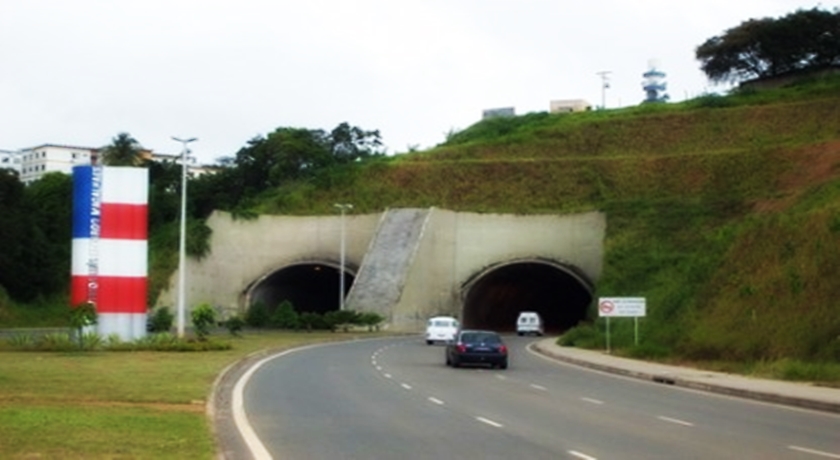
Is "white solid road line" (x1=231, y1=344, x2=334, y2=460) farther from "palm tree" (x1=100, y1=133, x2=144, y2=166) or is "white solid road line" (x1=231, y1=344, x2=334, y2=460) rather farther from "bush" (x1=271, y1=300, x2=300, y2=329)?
"palm tree" (x1=100, y1=133, x2=144, y2=166)

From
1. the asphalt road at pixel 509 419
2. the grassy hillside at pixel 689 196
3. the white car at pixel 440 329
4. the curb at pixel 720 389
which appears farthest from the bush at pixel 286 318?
the asphalt road at pixel 509 419

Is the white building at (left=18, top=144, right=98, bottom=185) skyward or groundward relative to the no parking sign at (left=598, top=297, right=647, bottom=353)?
skyward

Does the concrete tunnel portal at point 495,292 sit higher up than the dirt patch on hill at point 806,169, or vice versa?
the dirt patch on hill at point 806,169

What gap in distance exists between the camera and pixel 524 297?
9094 centimetres

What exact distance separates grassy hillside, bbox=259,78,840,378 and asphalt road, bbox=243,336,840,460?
20.2 ft

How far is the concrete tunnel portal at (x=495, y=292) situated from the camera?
78188 millimetres

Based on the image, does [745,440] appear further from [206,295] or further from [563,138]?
[563,138]

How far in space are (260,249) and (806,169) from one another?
1381 inches

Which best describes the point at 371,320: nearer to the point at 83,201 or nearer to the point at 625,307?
the point at 625,307

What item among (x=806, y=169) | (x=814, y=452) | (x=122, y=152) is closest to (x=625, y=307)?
(x=814, y=452)

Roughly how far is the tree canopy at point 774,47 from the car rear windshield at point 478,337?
7460 cm

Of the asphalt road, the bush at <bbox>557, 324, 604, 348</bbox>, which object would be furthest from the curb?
the bush at <bbox>557, 324, 604, 348</bbox>

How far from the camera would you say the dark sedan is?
37.0m

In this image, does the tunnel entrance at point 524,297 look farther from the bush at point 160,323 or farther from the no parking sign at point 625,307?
the no parking sign at point 625,307
